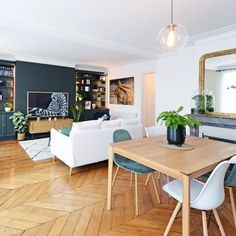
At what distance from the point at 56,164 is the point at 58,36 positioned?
2.36 meters

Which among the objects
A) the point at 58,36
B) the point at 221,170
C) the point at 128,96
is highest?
the point at 58,36

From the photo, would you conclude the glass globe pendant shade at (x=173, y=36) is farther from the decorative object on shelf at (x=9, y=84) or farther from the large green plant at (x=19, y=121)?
the decorative object on shelf at (x=9, y=84)

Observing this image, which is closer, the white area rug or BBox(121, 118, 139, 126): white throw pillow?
BBox(121, 118, 139, 126): white throw pillow

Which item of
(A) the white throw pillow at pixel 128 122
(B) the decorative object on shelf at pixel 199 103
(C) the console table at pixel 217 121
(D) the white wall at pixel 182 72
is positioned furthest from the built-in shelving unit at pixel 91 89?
(C) the console table at pixel 217 121

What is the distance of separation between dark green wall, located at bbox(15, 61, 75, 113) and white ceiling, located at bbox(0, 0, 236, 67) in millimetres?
1498

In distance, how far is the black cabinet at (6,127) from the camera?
215 inches

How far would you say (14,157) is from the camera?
397 cm

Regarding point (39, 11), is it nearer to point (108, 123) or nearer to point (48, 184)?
point (108, 123)

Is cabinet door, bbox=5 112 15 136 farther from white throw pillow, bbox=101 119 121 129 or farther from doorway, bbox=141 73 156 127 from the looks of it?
doorway, bbox=141 73 156 127

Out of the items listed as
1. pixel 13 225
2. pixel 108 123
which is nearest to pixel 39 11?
pixel 108 123

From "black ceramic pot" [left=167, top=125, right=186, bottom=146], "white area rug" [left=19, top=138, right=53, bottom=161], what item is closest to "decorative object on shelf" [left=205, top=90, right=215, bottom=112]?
"black ceramic pot" [left=167, top=125, right=186, bottom=146]

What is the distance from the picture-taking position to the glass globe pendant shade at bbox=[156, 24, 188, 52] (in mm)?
2135

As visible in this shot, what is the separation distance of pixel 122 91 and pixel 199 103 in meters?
3.64

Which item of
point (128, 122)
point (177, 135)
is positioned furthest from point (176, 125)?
point (128, 122)
